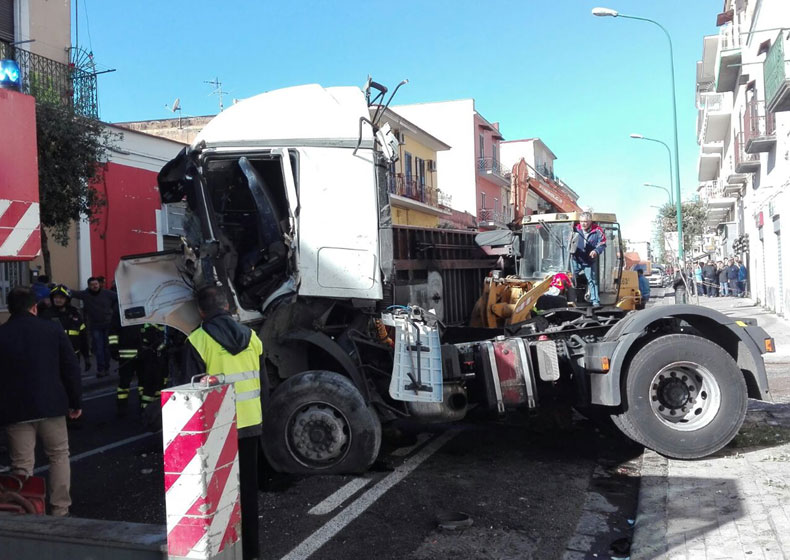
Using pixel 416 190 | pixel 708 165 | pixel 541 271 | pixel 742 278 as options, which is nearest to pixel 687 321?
pixel 541 271

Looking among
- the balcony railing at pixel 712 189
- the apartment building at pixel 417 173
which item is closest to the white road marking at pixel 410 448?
the apartment building at pixel 417 173

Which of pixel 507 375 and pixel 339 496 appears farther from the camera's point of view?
pixel 507 375

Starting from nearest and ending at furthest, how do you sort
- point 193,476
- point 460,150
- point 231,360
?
point 193,476, point 231,360, point 460,150

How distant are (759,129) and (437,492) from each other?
18832 millimetres

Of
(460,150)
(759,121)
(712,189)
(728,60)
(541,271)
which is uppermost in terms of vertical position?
(460,150)

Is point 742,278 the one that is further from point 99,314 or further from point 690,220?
point 99,314

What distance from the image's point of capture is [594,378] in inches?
240

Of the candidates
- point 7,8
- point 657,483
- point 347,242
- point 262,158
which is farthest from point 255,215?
point 7,8

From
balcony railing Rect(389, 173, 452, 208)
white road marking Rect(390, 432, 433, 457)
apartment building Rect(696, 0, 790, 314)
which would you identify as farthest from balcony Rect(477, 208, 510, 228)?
white road marking Rect(390, 432, 433, 457)

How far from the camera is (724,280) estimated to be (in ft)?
103

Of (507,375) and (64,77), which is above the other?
(64,77)

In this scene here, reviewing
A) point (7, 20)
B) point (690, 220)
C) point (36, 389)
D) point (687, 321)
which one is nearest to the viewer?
point (36, 389)

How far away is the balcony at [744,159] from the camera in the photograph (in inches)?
867

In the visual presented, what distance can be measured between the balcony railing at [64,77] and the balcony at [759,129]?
53.4 feet
